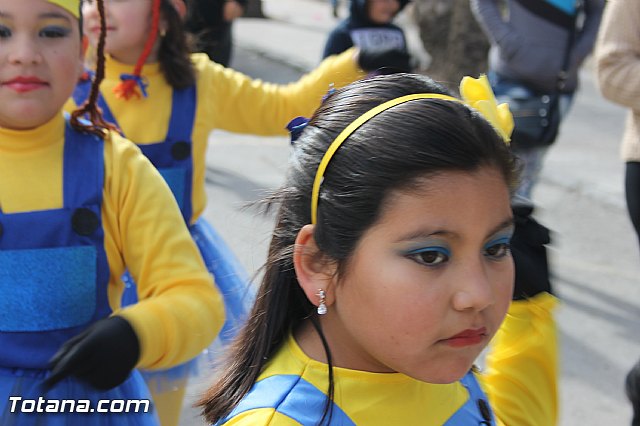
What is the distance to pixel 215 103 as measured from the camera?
3316 mm

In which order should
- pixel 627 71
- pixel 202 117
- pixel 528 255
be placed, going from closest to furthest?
1. pixel 528 255
2. pixel 202 117
3. pixel 627 71

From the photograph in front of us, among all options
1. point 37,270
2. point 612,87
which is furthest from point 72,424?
point 612,87

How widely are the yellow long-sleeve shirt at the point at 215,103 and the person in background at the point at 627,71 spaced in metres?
0.87

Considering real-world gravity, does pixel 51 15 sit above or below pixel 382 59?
above

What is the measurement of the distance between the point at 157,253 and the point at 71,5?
614 mm

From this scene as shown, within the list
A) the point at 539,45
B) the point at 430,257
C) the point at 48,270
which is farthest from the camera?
the point at 539,45

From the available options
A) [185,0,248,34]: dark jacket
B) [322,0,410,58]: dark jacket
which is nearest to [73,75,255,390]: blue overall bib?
[322,0,410,58]: dark jacket

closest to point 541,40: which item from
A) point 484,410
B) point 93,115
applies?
point 93,115

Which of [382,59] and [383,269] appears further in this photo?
[382,59]

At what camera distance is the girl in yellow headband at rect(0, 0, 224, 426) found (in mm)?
2115

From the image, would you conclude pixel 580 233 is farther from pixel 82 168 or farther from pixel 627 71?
pixel 82 168

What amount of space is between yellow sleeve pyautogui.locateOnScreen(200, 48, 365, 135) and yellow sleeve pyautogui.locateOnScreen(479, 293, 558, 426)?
1.69m
